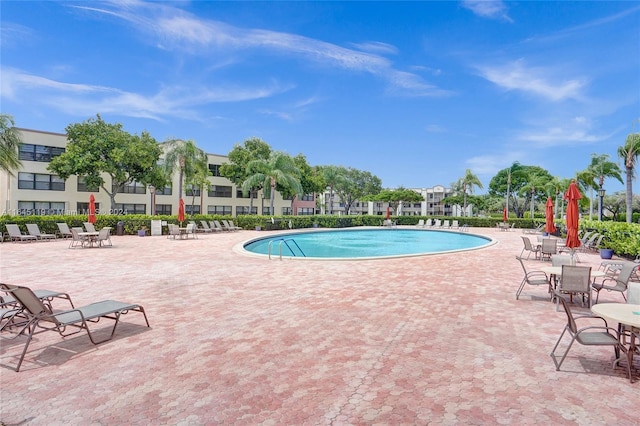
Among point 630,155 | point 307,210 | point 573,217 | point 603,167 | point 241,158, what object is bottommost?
point 573,217

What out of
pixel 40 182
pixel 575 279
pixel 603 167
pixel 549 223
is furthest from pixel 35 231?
pixel 603 167

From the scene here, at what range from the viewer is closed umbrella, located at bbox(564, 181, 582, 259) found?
9430 millimetres

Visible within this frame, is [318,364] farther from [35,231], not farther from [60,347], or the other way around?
[35,231]

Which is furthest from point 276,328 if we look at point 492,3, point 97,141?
point 97,141

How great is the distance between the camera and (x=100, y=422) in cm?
334

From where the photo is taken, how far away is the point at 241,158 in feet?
146

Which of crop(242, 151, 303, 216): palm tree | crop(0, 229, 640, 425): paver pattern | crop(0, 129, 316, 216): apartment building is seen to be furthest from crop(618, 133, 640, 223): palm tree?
crop(0, 129, 316, 216): apartment building

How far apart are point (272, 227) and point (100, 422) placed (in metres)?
30.5

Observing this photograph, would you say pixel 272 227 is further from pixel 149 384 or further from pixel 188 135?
pixel 149 384

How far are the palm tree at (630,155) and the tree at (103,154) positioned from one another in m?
38.3

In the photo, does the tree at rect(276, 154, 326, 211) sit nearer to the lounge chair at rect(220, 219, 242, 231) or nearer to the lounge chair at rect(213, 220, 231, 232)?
the lounge chair at rect(220, 219, 242, 231)

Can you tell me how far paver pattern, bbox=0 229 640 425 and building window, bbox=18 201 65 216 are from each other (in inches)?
1301

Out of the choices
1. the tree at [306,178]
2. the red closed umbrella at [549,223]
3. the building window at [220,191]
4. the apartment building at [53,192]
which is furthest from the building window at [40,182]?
the red closed umbrella at [549,223]

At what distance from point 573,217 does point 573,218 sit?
4cm
